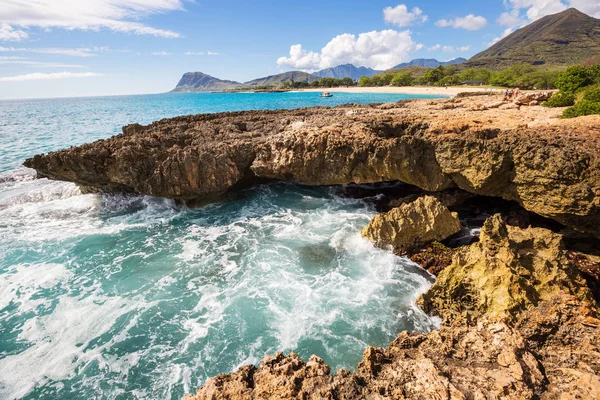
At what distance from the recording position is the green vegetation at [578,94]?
1444cm

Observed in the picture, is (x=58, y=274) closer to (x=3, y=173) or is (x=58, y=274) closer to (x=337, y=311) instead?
(x=337, y=311)

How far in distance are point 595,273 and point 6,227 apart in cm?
2505

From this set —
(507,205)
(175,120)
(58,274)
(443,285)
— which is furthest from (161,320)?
(175,120)

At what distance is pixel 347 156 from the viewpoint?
45.6ft

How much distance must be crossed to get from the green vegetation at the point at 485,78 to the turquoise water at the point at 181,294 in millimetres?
76483

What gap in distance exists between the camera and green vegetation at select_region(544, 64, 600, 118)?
47.4 feet

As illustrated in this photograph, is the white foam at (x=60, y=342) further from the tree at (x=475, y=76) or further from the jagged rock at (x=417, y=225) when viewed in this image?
the tree at (x=475, y=76)

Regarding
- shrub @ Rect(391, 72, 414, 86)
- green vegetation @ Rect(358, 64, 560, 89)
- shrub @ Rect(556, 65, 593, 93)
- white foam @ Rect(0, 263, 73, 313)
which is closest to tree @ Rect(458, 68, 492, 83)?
green vegetation @ Rect(358, 64, 560, 89)

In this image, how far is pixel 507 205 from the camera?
13242mm

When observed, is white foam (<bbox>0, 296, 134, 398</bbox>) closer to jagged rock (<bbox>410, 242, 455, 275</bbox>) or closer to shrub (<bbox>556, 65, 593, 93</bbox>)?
jagged rock (<bbox>410, 242, 455, 275</bbox>)

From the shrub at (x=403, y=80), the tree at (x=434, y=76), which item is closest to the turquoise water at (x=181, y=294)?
the tree at (x=434, y=76)

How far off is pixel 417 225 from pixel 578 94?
64.4 feet

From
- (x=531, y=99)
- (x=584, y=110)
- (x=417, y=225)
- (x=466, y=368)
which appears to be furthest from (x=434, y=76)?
(x=466, y=368)

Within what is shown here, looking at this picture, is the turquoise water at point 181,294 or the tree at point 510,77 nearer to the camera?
the turquoise water at point 181,294
